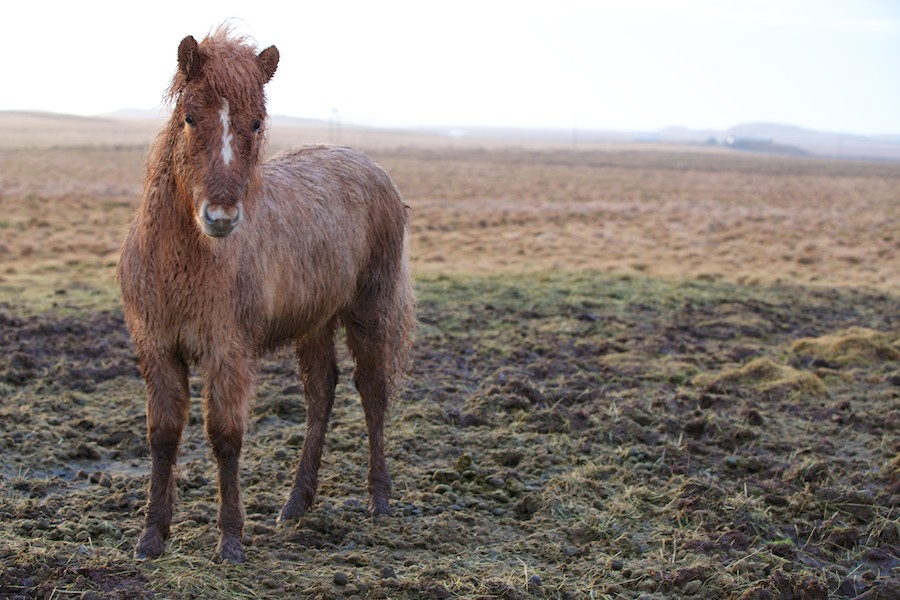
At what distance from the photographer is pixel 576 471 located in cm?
593

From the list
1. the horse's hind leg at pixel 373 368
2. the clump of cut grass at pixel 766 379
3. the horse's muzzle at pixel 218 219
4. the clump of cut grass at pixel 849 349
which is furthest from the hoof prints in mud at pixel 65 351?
the clump of cut grass at pixel 849 349

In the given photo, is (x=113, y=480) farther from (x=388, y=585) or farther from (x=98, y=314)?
(x=98, y=314)

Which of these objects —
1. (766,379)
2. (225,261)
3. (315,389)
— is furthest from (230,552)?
(766,379)

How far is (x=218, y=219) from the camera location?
147 inches

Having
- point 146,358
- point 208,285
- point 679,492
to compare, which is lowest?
point 679,492

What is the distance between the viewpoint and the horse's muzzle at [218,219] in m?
3.73

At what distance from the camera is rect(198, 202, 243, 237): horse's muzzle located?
3727mm

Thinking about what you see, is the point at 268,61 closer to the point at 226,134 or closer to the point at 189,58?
the point at 189,58

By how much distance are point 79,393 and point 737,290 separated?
968 centimetres

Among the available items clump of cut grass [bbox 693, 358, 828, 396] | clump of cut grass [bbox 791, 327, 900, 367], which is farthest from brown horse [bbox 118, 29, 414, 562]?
clump of cut grass [bbox 791, 327, 900, 367]

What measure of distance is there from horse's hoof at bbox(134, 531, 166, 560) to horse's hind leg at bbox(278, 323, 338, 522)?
1.04m

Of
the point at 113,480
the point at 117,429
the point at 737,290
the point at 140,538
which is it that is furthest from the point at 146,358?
the point at 737,290

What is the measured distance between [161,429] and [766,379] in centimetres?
603

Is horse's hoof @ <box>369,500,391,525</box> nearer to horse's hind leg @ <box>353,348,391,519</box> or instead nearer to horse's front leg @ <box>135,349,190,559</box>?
horse's hind leg @ <box>353,348,391,519</box>
